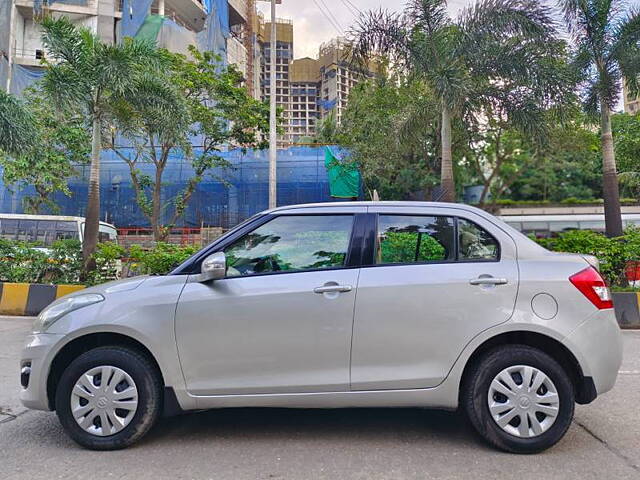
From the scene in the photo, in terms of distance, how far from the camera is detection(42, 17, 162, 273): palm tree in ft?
36.0

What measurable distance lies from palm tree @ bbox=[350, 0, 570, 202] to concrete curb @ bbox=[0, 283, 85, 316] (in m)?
8.62

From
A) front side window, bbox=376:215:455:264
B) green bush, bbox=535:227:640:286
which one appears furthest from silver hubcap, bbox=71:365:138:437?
green bush, bbox=535:227:640:286

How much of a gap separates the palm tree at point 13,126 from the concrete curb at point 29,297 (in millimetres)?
4178

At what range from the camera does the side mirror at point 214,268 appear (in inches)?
127

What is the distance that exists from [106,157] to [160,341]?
91.7 ft

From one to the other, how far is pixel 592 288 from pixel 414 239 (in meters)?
1.21

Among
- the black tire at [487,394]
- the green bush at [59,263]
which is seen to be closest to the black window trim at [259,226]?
the black tire at [487,394]

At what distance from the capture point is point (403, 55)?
1215 centimetres

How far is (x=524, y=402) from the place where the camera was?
10.4ft

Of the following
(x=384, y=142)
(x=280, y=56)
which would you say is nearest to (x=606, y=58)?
(x=384, y=142)

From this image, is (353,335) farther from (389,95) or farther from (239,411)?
(389,95)

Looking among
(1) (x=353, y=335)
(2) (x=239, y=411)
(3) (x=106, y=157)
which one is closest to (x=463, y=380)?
(1) (x=353, y=335)

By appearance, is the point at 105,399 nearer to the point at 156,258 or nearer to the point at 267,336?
the point at 267,336

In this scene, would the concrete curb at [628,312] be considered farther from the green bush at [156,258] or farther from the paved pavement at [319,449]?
the green bush at [156,258]
